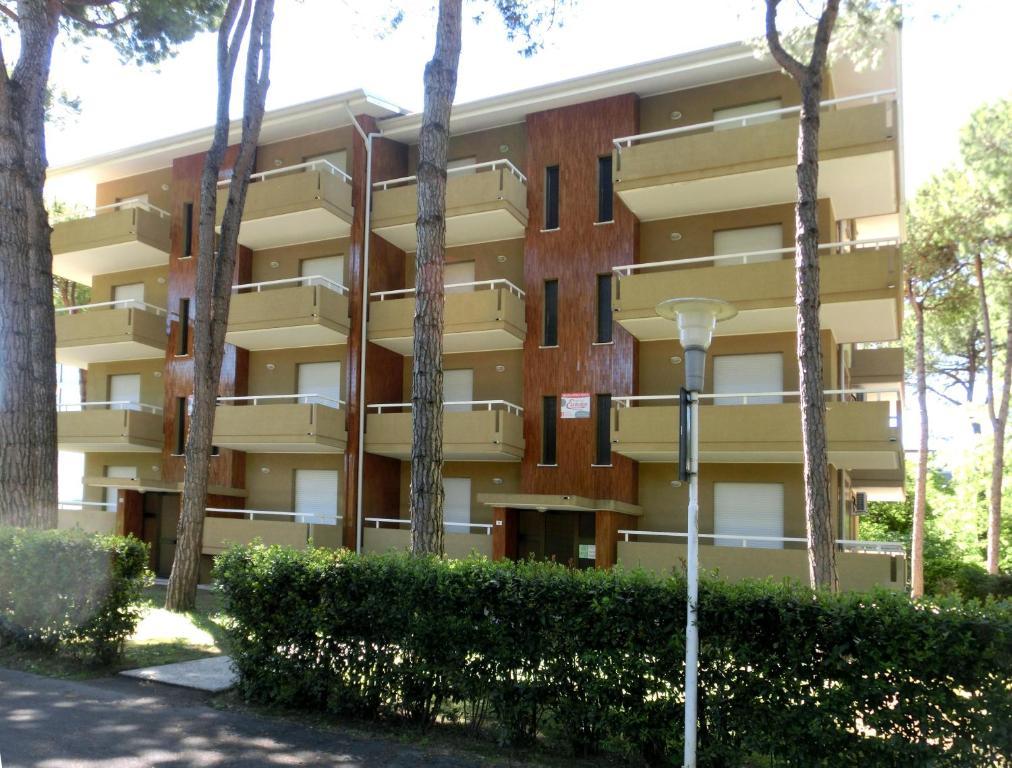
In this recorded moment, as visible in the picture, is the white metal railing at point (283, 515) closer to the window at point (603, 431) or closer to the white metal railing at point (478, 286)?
the white metal railing at point (478, 286)

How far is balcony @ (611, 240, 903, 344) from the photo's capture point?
15625mm

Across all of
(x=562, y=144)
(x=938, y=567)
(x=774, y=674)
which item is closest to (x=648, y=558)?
(x=562, y=144)

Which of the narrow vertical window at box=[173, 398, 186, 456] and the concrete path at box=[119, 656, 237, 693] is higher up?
the narrow vertical window at box=[173, 398, 186, 456]

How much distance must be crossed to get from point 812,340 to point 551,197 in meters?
9.39

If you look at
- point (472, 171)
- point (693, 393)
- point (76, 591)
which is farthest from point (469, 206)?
point (693, 393)

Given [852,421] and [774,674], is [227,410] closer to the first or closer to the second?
[852,421]

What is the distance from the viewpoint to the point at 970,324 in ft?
104

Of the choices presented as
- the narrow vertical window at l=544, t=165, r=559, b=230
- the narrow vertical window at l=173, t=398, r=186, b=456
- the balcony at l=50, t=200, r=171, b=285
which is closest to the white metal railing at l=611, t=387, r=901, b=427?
the narrow vertical window at l=544, t=165, r=559, b=230

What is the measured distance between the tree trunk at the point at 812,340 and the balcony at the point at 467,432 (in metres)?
7.66

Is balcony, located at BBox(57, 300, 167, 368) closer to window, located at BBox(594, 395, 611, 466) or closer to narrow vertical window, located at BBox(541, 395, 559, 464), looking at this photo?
narrow vertical window, located at BBox(541, 395, 559, 464)

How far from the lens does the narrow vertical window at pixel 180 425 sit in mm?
22203

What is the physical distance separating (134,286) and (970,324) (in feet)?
92.7

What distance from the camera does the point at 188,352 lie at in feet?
73.7

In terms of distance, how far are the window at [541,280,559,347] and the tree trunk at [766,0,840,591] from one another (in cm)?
790
